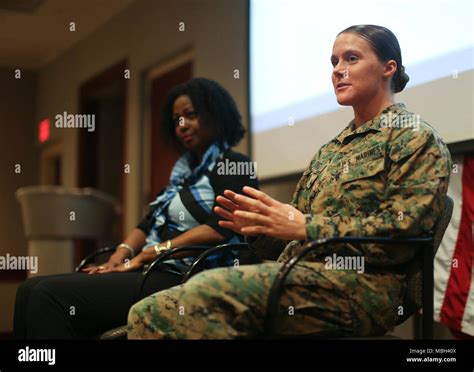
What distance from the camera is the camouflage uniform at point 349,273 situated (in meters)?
1.47

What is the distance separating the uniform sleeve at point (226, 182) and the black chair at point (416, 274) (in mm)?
616

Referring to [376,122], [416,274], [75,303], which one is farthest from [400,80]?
[75,303]

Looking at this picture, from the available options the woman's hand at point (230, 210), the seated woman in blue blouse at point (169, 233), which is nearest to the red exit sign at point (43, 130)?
the seated woman in blue blouse at point (169, 233)

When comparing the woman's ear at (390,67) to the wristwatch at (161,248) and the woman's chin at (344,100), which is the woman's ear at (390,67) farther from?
the wristwatch at (161,248)

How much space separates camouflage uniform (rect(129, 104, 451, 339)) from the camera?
1471mm

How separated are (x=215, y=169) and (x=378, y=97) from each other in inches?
26.3

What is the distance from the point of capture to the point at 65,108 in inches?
159

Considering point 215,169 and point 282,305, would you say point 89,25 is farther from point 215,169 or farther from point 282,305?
point 282,305

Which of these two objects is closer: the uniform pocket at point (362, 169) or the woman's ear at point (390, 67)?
the uniform pocket at point (362, 169)

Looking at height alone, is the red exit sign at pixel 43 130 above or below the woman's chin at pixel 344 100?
above

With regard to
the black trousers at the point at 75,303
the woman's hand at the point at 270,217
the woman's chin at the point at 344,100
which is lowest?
the black trousers at the point at 75,303

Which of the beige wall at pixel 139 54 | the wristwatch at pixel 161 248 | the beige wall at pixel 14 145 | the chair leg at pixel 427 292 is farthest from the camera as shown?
the beige wall at pixel 139 54

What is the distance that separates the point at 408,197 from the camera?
150 centimetres

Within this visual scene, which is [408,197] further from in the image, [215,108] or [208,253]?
[215,108]
